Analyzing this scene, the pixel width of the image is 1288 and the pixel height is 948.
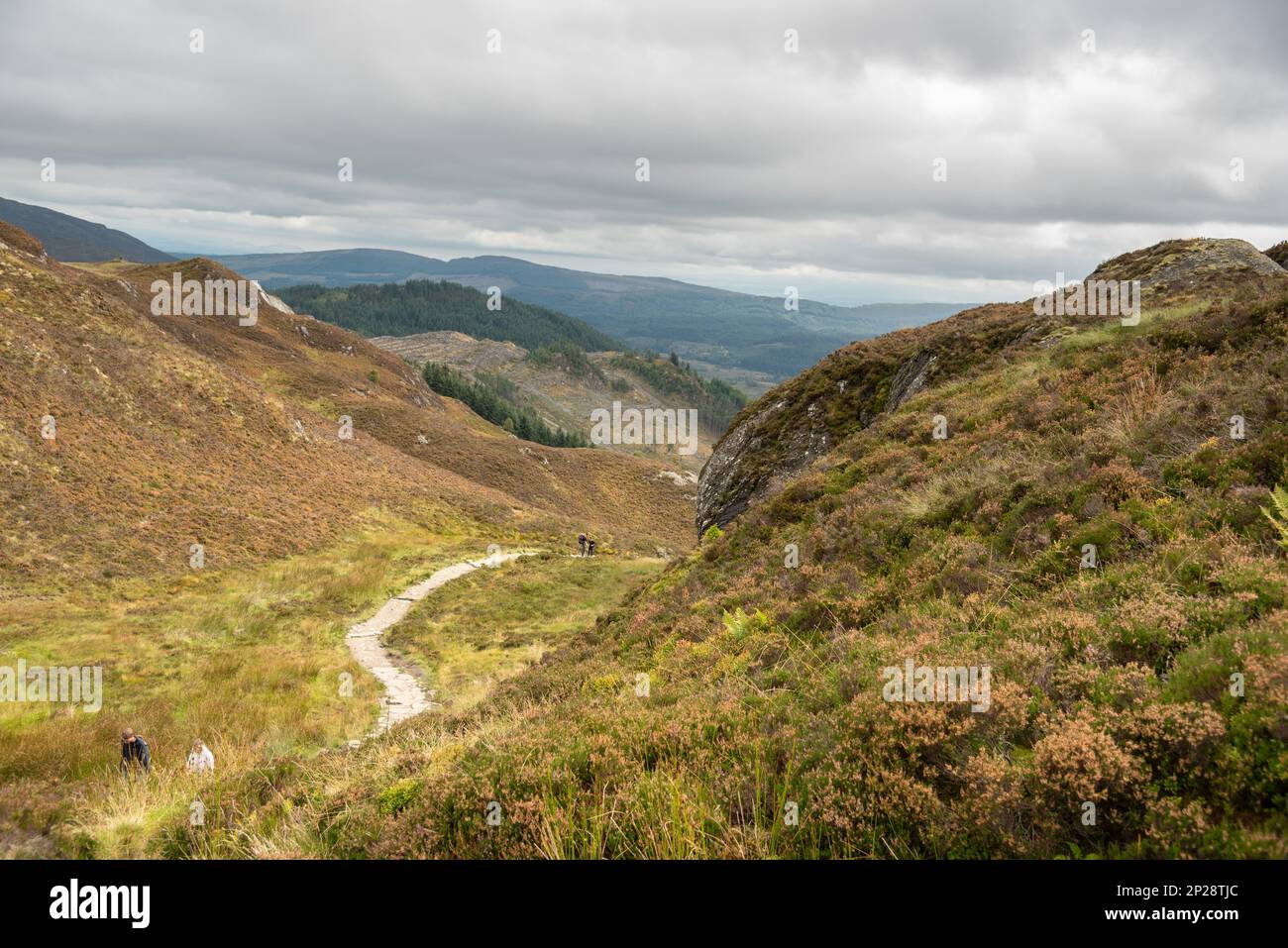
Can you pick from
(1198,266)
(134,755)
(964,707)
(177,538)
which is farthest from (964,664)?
(177,538)

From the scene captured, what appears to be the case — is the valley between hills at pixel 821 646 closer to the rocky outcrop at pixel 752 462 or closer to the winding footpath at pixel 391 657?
the rocky outcrop at pixel 752 462

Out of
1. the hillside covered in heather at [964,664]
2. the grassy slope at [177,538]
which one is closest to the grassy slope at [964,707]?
the hillside covered in heather at [964,664]

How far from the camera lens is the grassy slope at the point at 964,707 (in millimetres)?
4301

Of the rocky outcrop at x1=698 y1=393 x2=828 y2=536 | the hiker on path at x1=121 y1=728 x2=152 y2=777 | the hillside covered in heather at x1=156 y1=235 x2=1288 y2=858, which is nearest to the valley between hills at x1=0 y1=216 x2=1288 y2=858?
the hillside covered in heather at x1=156 y1=235 x2=1288 y2=858

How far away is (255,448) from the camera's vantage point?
45781mm

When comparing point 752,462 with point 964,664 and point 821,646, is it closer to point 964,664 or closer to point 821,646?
point 821,646

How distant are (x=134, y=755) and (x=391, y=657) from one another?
36.4 feet

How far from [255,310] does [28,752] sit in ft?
342

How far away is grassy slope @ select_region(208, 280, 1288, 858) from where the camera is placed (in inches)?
169

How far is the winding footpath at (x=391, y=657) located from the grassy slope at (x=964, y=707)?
678 cm

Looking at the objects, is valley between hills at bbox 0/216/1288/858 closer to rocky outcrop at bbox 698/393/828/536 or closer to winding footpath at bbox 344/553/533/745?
rocky outcrop at bbox 698/393/828/536

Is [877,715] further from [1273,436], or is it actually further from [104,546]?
[104,546]

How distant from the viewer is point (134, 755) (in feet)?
40.6

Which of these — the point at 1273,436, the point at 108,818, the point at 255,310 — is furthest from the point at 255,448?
the point at 255,310
